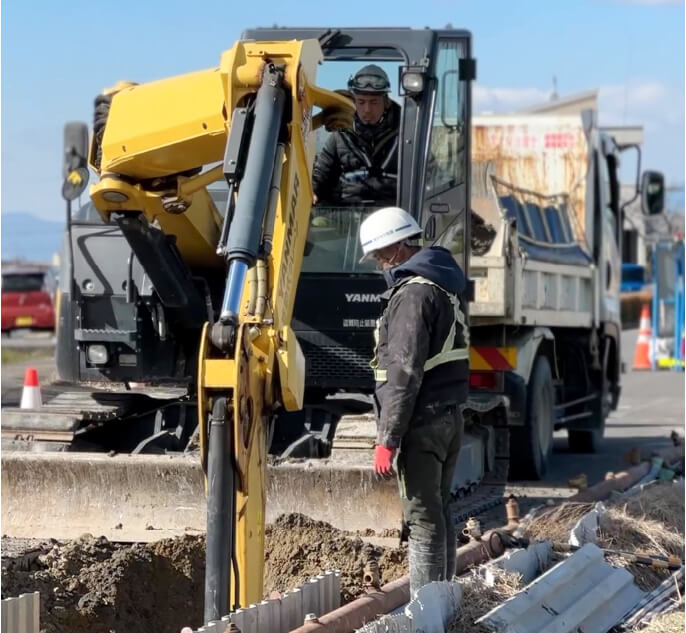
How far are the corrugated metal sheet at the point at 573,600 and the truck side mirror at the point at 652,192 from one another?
7.07 metres

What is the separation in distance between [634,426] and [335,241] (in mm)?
8944

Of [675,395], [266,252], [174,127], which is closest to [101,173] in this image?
[174,127]

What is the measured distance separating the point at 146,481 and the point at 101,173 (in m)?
1.98

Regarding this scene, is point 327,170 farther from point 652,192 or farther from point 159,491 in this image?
point 652,192

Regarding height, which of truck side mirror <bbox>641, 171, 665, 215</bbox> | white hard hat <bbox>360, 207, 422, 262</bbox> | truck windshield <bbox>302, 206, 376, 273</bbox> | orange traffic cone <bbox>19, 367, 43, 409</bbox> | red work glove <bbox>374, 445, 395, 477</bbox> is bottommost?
red work glove <bbox>374, 445, 395, 477</bbox>

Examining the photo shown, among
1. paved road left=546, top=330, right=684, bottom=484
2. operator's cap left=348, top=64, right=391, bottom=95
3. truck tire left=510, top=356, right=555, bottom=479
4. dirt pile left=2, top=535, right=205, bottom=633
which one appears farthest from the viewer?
paved road left=546, top=330, right=684, bottom=484

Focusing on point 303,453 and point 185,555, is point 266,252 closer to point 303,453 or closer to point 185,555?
point 185,555

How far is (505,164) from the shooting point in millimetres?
13930

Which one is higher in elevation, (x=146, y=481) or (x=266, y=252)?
(x=266, y=252)

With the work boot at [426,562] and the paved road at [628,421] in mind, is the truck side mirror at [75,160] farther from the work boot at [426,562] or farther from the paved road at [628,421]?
the paved road at [628,421]


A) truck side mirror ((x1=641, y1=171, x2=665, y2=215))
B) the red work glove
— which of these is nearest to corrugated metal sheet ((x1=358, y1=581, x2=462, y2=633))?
the red work glove

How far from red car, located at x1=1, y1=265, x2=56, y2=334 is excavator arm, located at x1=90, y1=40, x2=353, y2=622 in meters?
30.1

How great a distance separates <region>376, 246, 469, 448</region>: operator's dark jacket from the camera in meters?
6.08

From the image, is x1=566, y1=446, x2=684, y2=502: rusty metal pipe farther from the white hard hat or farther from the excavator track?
the white hard hat
